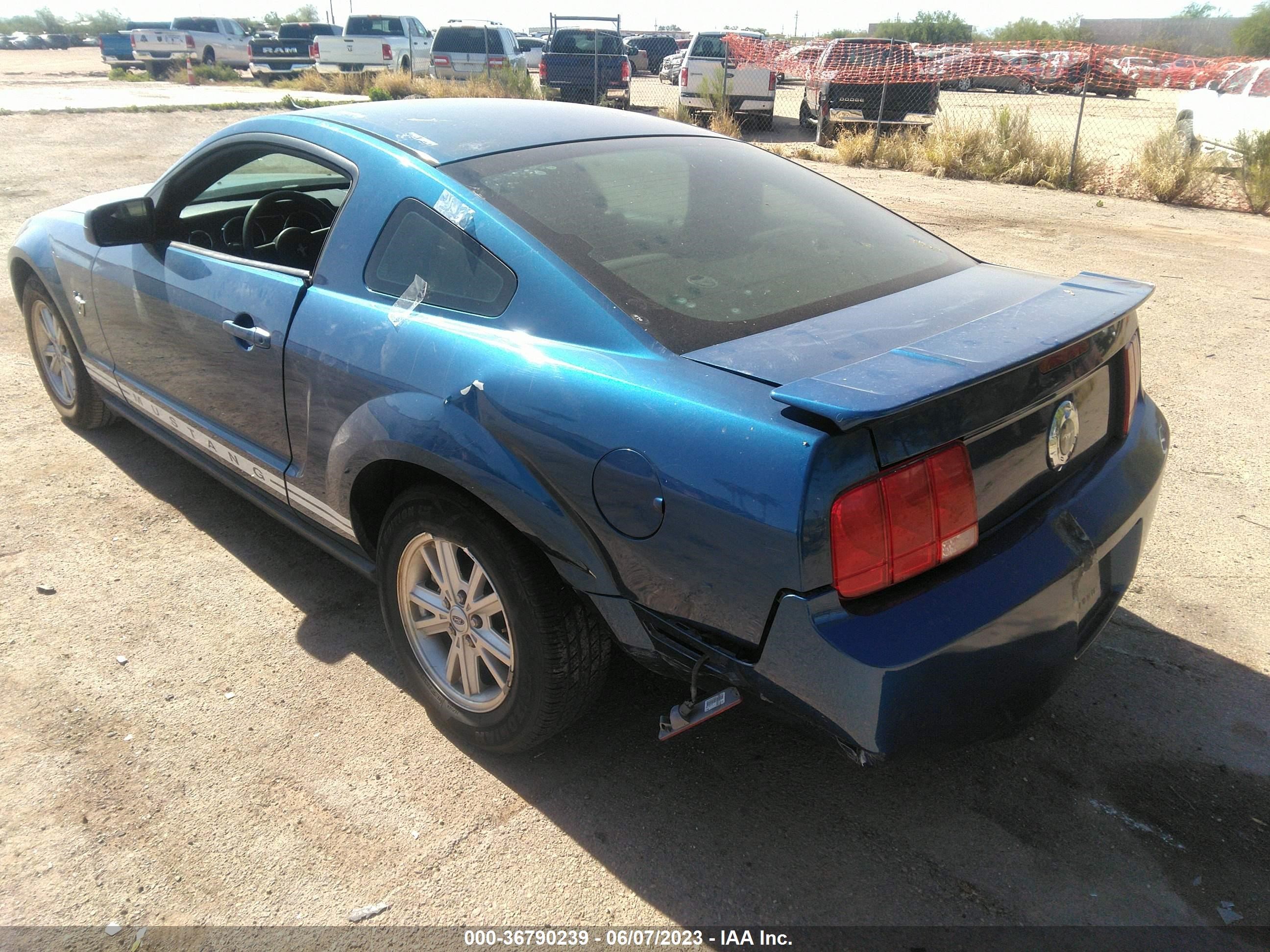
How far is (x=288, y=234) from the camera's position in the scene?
3535 millimetres

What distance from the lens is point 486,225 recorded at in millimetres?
2500

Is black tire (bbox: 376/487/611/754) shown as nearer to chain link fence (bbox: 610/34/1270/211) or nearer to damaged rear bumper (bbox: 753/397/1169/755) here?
damaged rear bumper (bbox: 753/397/1169/755)

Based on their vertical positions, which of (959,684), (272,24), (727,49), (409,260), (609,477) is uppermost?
(272,24)

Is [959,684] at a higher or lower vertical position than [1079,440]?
lower

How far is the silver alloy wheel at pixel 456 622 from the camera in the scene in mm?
2551

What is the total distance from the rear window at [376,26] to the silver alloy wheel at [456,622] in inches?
1081

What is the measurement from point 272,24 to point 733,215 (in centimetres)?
7845

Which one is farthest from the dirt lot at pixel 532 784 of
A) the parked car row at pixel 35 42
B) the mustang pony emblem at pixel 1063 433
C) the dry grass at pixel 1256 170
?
the parked car row at pixel 35 42

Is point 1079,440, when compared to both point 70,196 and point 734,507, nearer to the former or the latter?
point 734,507

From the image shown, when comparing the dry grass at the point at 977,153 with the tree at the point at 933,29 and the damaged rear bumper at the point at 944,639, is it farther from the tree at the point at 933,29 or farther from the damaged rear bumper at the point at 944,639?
the tree at the point at 933,29

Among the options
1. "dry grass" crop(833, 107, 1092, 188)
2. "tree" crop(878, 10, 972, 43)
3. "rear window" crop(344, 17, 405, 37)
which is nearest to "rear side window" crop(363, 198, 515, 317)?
"dry grass" crop(833, 107, 1092, 188)

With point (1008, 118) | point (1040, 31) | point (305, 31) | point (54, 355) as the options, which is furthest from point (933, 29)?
point (54, 355)

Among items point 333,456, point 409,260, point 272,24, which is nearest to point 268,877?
point 333,456

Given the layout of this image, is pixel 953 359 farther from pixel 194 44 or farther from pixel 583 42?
pixel 194 44
